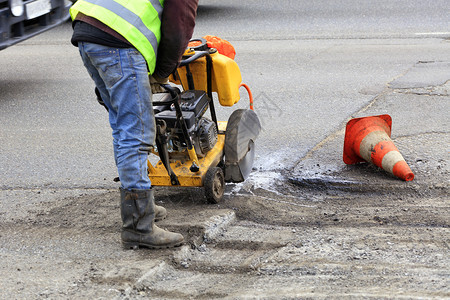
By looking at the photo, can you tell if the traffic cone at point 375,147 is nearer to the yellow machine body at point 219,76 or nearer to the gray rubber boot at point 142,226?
the yellow machine body at point 219,76

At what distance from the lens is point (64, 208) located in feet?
14.1

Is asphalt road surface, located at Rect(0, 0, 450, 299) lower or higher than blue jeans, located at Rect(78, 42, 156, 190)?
lower

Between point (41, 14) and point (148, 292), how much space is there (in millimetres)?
5430

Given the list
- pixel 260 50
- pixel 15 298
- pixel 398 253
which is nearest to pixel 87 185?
pixel 15 298

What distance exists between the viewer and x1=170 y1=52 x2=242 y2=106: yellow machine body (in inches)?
163

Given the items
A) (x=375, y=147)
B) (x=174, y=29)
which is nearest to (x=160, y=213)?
(x=174, y=29)

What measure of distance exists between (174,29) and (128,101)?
48cm

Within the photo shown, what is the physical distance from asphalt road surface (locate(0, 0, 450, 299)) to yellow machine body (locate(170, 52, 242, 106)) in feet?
2.49

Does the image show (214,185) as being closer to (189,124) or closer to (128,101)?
(189,124)

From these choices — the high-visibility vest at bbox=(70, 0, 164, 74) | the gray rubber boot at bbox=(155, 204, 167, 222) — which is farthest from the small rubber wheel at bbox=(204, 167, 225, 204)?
the high-visibility vest at bbox=(70, 0, 164, 74)

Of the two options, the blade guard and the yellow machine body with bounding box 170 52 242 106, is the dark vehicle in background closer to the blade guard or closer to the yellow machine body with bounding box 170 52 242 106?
the yellow machine body with bounding box 170 52 242 106

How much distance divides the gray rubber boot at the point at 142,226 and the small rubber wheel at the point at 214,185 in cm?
58

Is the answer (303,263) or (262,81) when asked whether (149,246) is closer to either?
(303,263)

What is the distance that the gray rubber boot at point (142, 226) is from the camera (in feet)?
11.4
